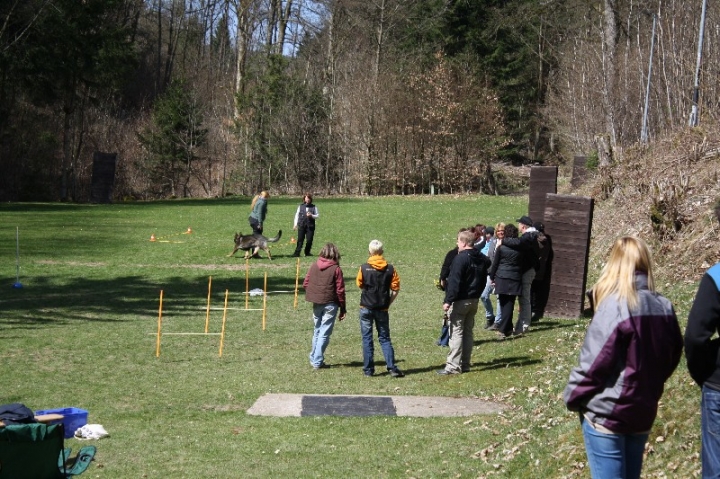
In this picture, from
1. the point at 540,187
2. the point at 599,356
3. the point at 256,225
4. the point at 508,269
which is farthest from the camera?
the point at 256,225

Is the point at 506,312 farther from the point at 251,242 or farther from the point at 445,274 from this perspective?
the point at 251,242

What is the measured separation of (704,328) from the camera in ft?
16.3

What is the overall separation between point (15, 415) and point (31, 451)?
0.70 m

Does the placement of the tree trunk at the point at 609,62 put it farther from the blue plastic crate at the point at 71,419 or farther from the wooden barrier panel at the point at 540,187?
the blue plastic crate at the point at 71,419

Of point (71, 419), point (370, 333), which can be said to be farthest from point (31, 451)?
point (370, 333)

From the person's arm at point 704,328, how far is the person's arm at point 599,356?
1.57 ft

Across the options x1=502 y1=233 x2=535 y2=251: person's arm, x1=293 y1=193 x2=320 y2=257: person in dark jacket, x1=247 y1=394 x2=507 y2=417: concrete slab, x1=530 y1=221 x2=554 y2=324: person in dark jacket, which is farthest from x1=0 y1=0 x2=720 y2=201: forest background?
x1=247 y1=394 x2=507 y2=417: concrete slab

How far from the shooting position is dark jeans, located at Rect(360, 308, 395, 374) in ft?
40.3

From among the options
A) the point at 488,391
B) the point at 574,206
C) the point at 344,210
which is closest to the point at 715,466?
the point at 488,391

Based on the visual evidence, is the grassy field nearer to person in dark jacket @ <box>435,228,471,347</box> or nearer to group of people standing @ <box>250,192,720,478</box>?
person in dark jacket @ <box>435,228,471,347</box>

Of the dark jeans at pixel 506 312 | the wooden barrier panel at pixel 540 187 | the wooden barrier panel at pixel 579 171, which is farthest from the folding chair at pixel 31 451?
the wooden barrier panel at pixel 579 171

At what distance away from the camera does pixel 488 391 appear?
37.5ft

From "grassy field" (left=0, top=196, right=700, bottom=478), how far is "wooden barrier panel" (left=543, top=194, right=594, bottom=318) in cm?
37

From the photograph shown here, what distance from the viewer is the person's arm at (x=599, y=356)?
479 centimetres
